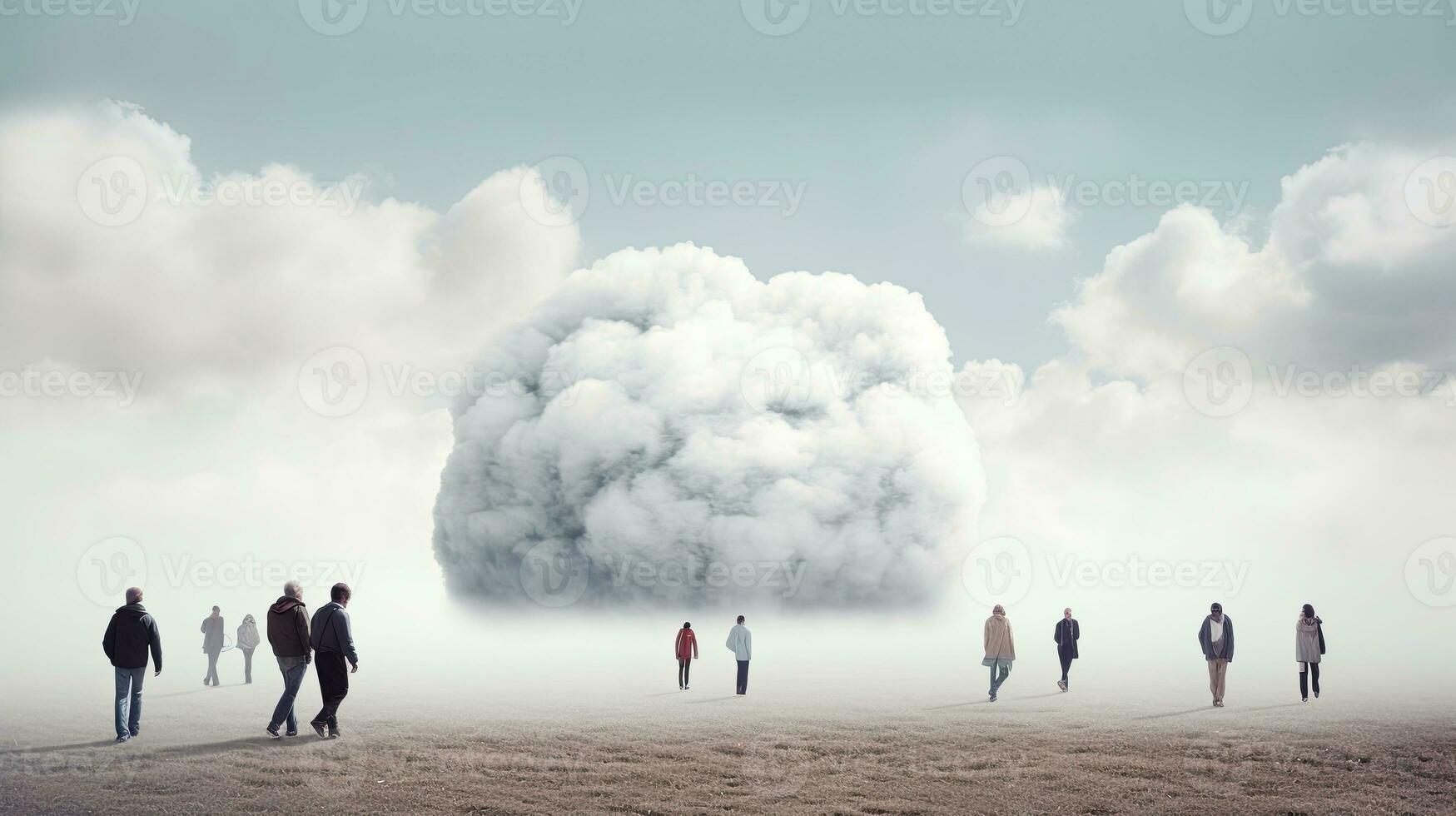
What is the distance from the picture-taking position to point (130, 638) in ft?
48.5

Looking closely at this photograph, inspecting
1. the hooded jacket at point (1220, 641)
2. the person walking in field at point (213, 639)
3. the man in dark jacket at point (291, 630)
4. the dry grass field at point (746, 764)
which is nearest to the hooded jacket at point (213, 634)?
the person walking in field at point (213, 639)

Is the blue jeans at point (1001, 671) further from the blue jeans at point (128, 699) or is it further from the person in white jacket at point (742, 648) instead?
the blue jeans at point (128, 699)

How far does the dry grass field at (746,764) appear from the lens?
12.9 m

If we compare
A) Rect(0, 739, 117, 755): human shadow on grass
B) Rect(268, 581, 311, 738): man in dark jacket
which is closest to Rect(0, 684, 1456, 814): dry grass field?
Rect(0, 739, 117, 755): human shadow on grass

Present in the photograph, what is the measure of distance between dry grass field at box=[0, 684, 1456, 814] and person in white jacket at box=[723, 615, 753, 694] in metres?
3.47

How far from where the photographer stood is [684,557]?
55562 mm

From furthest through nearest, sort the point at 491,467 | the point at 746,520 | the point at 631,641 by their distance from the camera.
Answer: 1. the point at 491,467
2. the point at 746,520
3. the point at 631,641

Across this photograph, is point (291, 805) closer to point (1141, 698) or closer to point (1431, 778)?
point (1431, 778)

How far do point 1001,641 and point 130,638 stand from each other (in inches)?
653

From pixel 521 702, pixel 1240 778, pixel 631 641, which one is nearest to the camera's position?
pixel 1240 778

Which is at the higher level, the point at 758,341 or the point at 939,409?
the point at 758,341

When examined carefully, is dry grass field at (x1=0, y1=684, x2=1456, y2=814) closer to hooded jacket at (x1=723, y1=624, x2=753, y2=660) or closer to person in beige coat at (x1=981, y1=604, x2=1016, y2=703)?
person in beige coat at (x1=981, y1=604, x2=1016, y2=703)

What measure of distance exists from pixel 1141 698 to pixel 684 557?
35304mm

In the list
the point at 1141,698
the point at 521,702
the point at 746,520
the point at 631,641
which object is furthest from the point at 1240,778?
the point at 746,520
